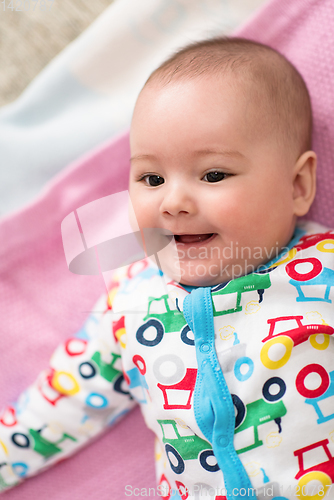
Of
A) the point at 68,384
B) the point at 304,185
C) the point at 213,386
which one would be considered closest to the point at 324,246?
the point at 304,185

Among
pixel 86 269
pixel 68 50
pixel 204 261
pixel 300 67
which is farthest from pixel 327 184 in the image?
pixel 68 50

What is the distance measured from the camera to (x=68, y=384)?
0.94 meters

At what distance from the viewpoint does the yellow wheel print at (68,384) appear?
0.94 meters

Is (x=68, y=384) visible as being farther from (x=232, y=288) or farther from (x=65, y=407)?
(x=232, y=288)

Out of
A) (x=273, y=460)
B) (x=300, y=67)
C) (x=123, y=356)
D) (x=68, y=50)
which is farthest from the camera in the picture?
(x=68, y=50)

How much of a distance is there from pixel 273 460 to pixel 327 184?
59 cm

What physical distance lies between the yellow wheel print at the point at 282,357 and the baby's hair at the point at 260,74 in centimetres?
36

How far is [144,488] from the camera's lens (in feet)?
3.28

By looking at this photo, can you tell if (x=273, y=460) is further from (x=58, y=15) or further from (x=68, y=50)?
(x=58, y=15)

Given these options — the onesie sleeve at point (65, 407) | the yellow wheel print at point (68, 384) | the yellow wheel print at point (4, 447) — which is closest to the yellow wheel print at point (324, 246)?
the onesie sleeve at point (65, 407)

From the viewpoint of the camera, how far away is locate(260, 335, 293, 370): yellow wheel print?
2.47ft

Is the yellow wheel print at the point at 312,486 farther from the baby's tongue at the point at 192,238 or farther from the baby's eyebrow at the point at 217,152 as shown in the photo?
the baby's eyebrow at the point at 217,152

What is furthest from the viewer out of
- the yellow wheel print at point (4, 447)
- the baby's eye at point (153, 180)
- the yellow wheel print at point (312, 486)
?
the yellow wheel print at point (4, 447)

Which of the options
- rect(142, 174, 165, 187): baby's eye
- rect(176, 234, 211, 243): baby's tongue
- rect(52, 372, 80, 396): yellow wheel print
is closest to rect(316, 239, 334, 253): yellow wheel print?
rect(176, 234, 211, 243): baby's tongue
